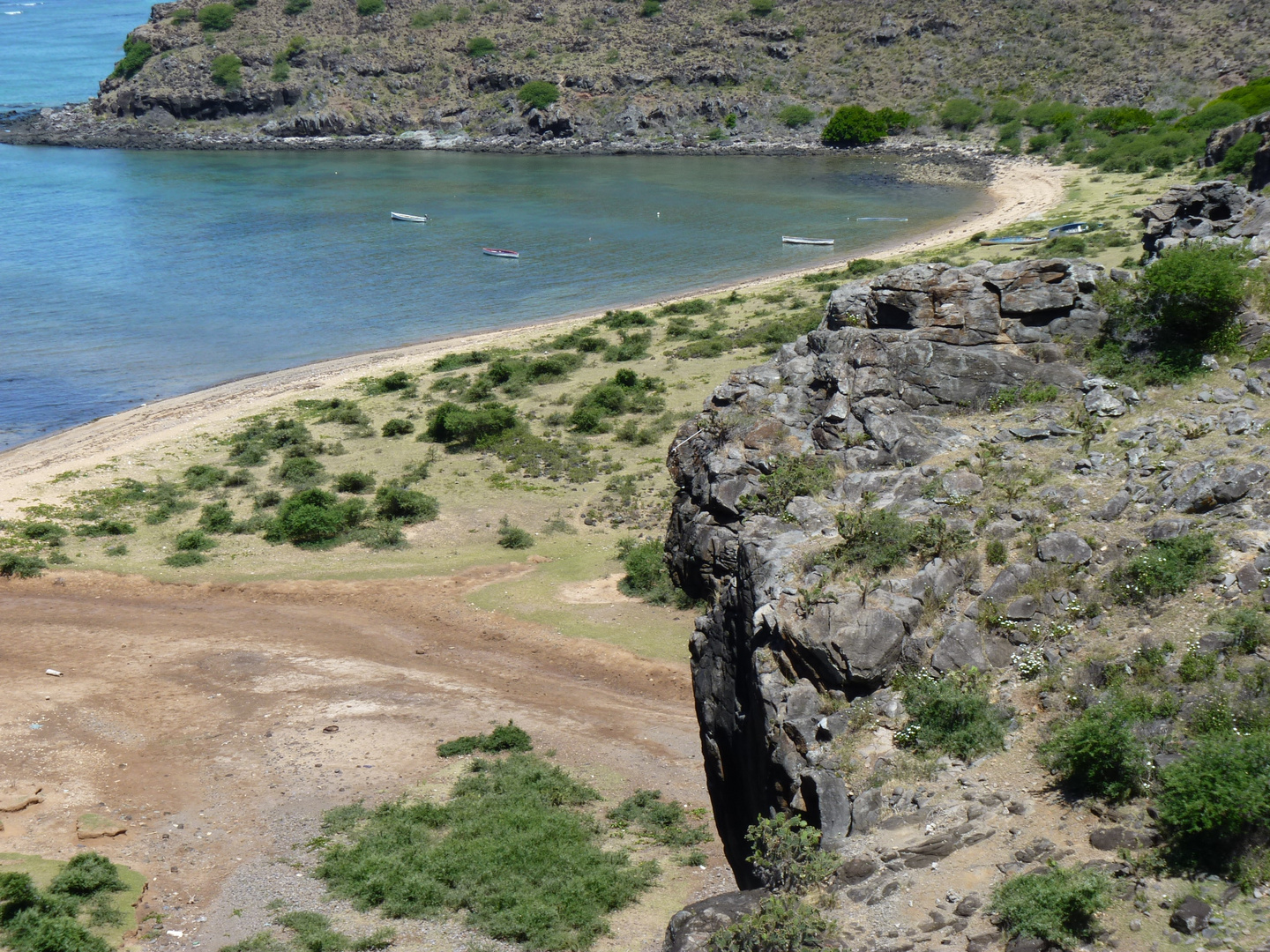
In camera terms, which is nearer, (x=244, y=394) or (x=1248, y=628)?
(x=1248, y=628)

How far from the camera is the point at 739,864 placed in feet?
53.1

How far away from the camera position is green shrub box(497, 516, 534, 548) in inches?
1182

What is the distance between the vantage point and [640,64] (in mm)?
138250

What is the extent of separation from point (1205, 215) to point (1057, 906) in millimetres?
31726

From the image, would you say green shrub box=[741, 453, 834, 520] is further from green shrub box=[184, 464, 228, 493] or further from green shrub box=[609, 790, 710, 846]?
green shrub box=[184, 464, 228, 493]

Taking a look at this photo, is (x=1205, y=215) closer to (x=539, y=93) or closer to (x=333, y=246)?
(x=333, y=246)

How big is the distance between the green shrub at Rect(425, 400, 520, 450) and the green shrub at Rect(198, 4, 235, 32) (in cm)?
13907

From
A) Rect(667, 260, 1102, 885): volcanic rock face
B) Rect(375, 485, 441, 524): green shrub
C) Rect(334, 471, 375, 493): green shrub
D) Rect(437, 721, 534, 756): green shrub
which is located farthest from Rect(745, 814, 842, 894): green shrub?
Rect(334, 471, 375, 493): green shrub

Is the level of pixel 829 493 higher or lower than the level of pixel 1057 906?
higher

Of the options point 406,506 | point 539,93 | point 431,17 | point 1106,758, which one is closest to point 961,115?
point 539,93

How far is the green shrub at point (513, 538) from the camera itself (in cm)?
3003

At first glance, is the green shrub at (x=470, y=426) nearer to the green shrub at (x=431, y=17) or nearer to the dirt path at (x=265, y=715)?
the dirt path at (x=265, y=715)

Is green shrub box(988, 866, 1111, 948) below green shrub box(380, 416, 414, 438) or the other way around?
the other way around

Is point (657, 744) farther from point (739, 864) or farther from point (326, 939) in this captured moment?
point (326, 939)
